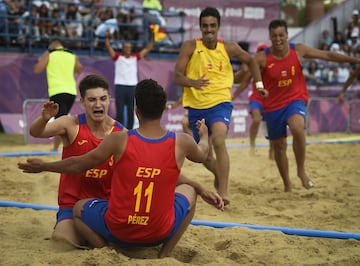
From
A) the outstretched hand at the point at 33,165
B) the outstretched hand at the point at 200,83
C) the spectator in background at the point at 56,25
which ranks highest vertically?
the spectator in background at the point at 56,25

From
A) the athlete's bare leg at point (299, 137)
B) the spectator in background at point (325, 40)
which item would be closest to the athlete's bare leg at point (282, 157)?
the athlete's bare leg at point (299, 137)

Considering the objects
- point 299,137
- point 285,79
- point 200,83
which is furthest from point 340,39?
point 200,83

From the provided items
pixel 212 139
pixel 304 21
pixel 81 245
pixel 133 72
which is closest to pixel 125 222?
pixel 81 245

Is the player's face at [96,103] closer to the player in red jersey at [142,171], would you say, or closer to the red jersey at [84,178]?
the red jersey at [84,178]

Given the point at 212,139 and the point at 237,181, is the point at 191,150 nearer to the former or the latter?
the point at 212,139

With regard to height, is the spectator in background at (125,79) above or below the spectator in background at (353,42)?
below

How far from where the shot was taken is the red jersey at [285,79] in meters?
7.80

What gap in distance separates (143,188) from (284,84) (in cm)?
424

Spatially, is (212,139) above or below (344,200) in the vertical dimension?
above

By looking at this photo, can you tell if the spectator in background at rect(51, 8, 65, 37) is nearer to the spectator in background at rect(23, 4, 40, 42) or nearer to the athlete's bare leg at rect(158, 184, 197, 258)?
the spectator in background at rect(23, 4, 40, 42)

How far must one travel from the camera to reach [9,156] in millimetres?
10164

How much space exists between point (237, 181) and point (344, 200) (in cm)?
193

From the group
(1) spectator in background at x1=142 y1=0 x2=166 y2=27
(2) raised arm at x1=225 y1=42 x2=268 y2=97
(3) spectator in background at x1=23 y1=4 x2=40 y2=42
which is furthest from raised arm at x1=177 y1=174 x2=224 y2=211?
(1) spectator in background at x1=142 y1=0 x2=166 y2=27

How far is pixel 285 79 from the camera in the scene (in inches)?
308
